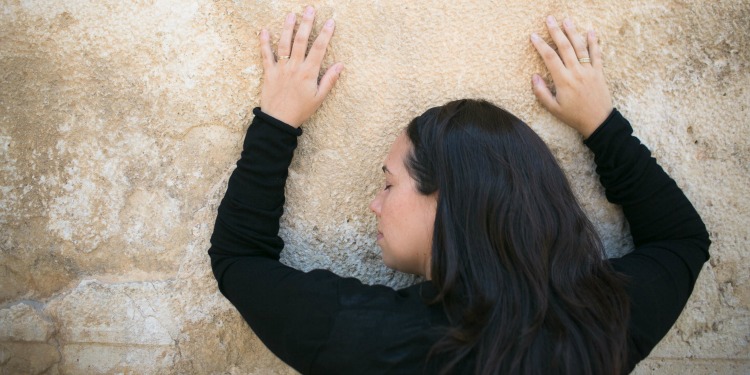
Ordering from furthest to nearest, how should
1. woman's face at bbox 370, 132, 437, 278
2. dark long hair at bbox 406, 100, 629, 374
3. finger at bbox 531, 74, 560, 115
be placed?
1. finger at bbox 531, 74, 560, 115
2. woman's face at bbox 370, 132, 437, 278
3. dark long hair at bbox 406, 100, 629, 374

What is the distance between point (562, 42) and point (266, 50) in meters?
0.67

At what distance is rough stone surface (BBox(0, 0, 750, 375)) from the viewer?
1284mm

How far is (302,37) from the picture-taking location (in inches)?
49.5

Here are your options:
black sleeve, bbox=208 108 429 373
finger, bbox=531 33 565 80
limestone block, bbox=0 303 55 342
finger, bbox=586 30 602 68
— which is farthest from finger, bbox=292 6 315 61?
limestone block, bbox=0 303 55 342

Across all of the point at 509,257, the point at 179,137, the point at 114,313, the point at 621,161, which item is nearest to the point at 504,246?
the point at 509,257

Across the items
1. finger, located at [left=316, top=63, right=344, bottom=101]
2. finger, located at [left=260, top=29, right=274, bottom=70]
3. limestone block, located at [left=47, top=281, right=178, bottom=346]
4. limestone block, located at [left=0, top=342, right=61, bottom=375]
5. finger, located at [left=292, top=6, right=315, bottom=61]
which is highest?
finger, located at [left=292, top=6, right=315, bottom=61]

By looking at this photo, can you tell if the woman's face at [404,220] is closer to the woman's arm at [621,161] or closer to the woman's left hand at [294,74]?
the woman's left hand at [294,74]

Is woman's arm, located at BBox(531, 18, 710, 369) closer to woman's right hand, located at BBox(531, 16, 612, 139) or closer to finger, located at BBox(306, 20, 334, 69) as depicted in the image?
woman's right hand, located at BBox(531, 16, 612, 139)

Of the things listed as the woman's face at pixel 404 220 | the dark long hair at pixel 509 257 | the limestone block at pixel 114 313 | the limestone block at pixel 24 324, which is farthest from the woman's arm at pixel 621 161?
the limestone block at pixel 24 324

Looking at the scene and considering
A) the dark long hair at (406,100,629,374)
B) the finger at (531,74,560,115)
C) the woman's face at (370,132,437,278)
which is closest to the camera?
the dark long hair at (406,100,629,374)

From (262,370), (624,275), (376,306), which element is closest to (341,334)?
(376,306)

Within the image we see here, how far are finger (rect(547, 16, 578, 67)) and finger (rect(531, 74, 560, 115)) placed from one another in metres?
0.07

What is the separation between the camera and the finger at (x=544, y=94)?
135 cm

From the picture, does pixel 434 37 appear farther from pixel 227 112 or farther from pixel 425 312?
pixel 425 312
